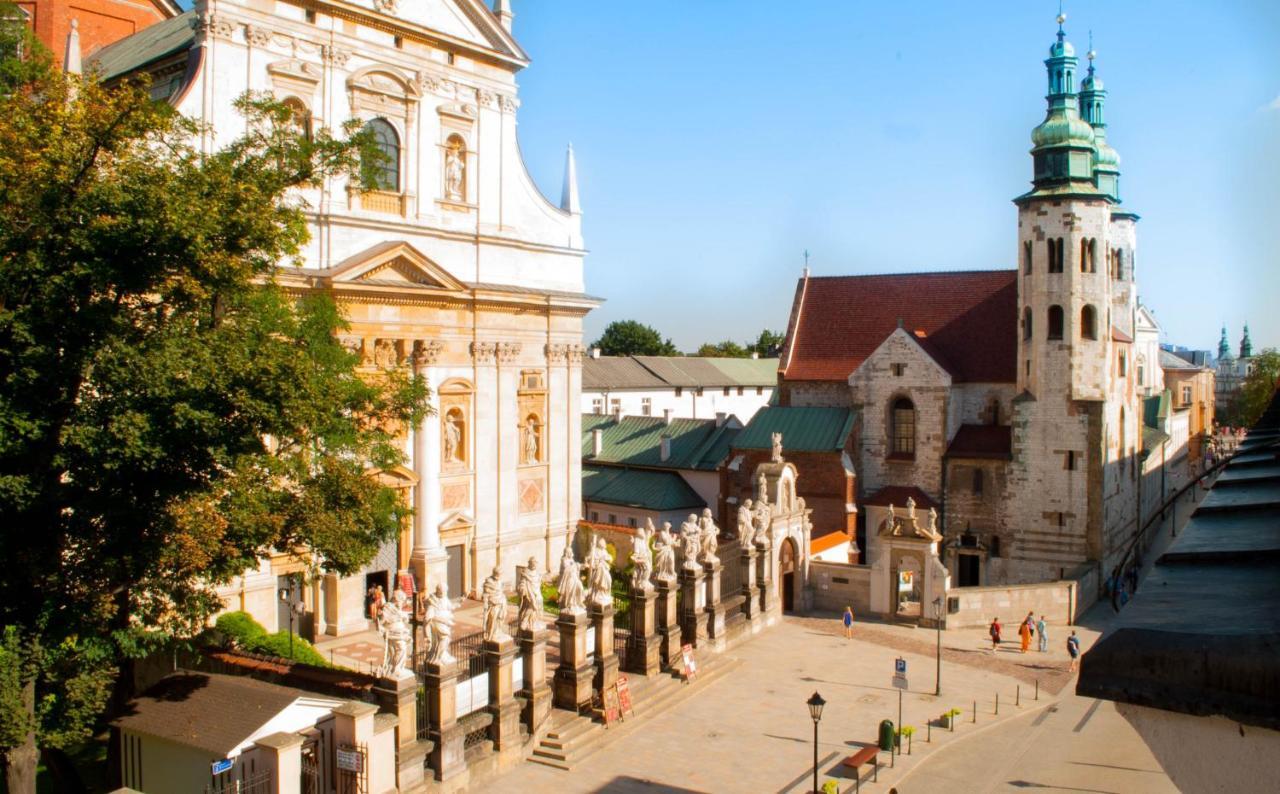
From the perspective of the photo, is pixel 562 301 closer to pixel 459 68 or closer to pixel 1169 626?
pixel 459 68

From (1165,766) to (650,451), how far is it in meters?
44.9

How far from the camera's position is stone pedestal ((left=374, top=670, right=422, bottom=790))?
54.5ft

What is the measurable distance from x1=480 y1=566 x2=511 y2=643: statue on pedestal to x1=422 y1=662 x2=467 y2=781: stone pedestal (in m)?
1.39

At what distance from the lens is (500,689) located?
781 inches

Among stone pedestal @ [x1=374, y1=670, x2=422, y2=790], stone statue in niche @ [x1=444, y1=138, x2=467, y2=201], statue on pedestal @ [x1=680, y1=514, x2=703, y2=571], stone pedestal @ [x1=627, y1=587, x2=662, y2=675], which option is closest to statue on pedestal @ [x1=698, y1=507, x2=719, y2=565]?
statue on pedestal @ [x1=680, y1=514, x2=703, y2=571]

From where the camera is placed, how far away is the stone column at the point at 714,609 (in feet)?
94.7

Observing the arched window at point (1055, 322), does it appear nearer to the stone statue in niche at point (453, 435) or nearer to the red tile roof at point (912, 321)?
the red tile roof at point (912, 321)

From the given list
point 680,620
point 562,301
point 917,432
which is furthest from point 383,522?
point 917,432

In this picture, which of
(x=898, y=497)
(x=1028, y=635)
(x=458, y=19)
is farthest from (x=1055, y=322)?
(x=458, y=19)

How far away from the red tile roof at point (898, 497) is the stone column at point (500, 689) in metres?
24.8

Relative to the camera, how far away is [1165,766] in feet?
9.05

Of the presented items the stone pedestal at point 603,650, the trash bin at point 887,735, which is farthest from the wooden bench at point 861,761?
the stone pedestal at point 603,650

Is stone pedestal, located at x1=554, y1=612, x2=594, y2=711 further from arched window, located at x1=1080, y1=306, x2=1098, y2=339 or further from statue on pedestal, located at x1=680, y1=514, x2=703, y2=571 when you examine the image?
arched window, located at x1=1080, y1=306, x2=1098, y2=339

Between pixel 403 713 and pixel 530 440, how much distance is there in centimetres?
1710
